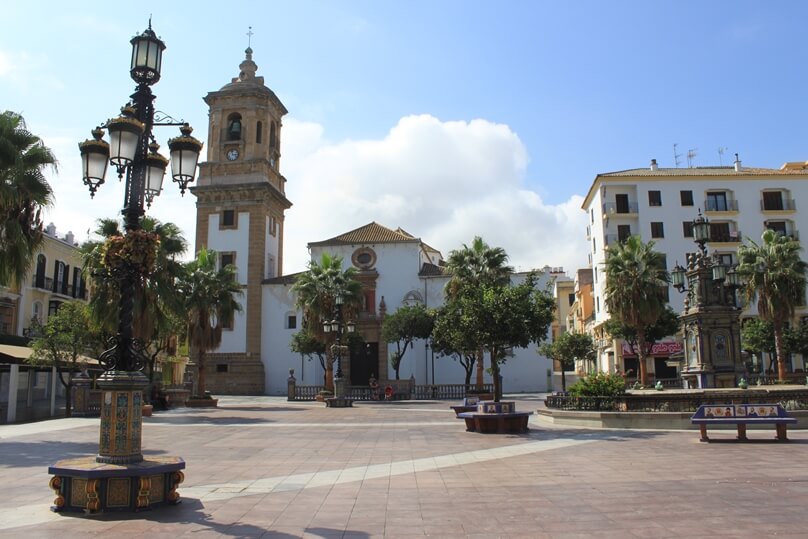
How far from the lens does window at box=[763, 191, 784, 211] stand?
161 feet

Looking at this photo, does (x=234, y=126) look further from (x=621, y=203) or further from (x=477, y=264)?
(x=621, y=203)

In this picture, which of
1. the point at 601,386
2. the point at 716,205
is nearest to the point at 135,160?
the point at 601,386

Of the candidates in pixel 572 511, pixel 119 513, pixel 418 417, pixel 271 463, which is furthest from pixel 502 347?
pixel 119 513

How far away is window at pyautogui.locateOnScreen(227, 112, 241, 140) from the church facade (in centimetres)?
8

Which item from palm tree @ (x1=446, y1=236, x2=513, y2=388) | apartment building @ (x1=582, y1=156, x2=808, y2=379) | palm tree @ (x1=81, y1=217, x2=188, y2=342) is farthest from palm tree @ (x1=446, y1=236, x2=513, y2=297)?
palm tree @ (x1=81, y1=217, x2=188, y2=342)

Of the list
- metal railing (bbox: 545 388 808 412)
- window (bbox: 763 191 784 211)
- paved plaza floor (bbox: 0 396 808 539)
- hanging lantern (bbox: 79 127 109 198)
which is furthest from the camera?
window (bbox: 763 191 784 211)

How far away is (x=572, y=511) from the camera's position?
7.20 meters

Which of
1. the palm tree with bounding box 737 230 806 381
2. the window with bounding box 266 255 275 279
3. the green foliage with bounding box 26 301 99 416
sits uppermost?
the window with bounding box 266 255 275 279

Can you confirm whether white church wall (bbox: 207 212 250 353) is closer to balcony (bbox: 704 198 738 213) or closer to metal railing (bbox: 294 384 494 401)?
metal railing (bbox: 294 384 494 401)

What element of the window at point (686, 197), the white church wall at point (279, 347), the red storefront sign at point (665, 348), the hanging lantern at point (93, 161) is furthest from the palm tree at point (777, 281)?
the hanging lantern at point (93, 161)

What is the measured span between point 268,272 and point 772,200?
4011 cm

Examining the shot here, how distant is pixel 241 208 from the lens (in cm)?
5169

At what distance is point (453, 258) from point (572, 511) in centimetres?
3240

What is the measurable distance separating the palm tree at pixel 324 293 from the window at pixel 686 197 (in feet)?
88.0
